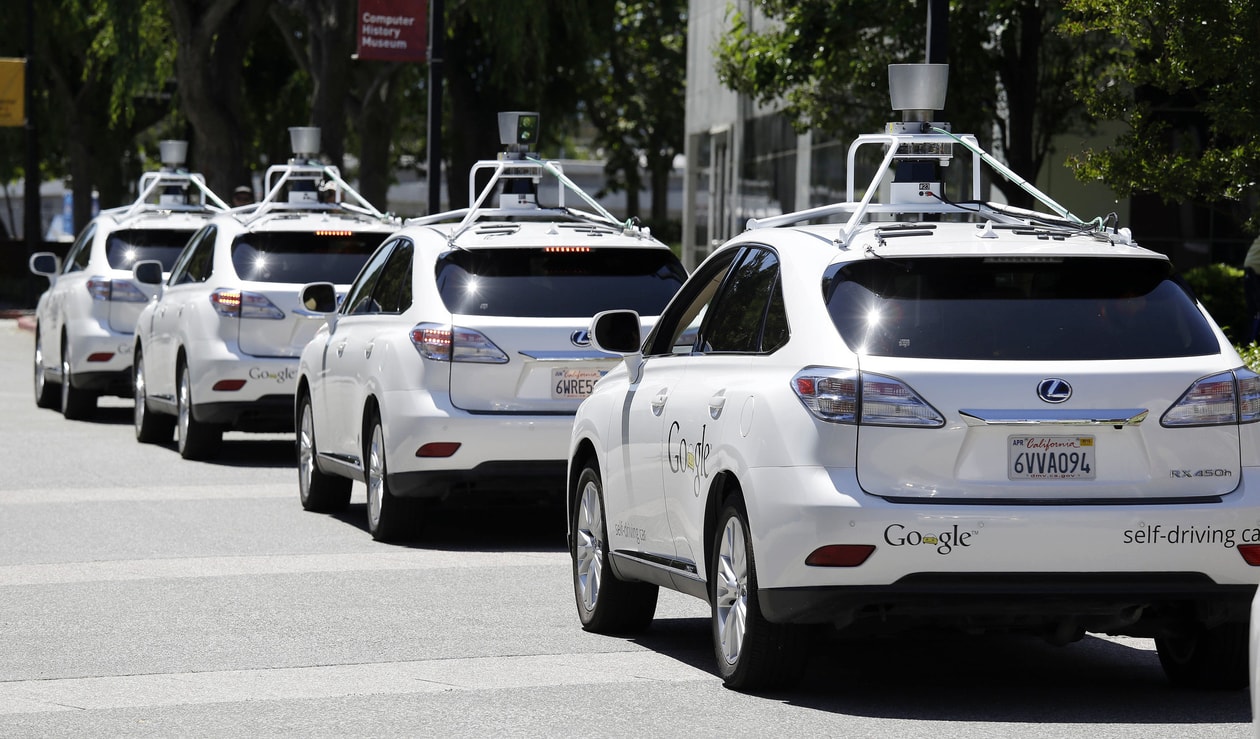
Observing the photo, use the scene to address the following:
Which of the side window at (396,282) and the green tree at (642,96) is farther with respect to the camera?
the green tree at (642,96)

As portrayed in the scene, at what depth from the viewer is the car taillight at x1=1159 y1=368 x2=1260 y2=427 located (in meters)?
7.01

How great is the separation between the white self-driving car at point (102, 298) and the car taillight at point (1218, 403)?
45.4ft

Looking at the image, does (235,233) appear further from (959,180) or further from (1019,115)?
(959,180)

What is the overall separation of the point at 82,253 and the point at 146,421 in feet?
11.7

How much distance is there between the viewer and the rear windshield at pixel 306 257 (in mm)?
15609

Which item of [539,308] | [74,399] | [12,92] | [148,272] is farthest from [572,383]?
[12,92]

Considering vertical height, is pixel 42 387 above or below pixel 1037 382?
below

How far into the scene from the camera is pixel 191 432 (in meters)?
16.1

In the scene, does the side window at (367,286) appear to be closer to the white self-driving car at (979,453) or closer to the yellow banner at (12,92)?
the white self-driving car at (979,453)

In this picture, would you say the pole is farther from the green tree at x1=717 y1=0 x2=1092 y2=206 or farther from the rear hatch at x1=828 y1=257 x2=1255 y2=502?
the rear hatch at x1=828 y1=257 x2=1255 y2=502

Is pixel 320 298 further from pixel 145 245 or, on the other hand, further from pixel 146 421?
pixel 145 245

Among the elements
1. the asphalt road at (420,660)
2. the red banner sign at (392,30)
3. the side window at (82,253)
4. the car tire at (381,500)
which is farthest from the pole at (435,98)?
the asphalt road at (420,660)

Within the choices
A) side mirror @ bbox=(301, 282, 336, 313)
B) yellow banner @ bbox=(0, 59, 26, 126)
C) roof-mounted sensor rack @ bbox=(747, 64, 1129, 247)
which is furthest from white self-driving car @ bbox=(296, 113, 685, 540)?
yellow banner @ bbox=(0, 59, 26, 126)

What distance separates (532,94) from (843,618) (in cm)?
3002
